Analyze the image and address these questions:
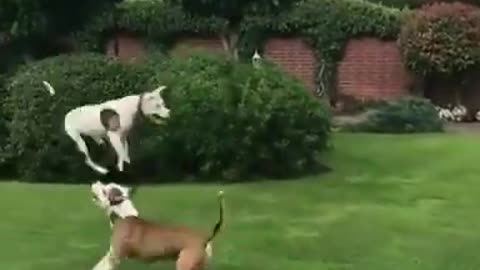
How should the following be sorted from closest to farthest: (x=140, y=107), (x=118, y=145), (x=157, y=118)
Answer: (x=140, y=107) < (x=118, y=145) < (x=157, y=118)

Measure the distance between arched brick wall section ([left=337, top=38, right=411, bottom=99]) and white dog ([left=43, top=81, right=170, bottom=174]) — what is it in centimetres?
1244

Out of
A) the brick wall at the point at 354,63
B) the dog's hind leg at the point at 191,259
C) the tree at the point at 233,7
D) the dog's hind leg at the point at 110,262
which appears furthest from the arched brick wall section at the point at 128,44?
the dog's hind leg at the point at 191,259

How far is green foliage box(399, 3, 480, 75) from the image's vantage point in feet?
79.4

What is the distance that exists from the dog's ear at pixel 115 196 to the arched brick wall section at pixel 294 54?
16.5 metres

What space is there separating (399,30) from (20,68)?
1085 centimetres

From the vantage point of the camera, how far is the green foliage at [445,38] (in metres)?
24.2

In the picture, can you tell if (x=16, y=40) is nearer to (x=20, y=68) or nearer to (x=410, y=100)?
(x=20, y=68)

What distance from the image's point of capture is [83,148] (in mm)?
13820

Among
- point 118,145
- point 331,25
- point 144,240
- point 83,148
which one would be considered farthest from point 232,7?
point 331,25

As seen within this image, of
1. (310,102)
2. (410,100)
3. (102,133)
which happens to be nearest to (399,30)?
(410,100)

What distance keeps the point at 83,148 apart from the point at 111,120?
1173 millimetres

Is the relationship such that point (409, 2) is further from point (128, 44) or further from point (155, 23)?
point (128, 44)

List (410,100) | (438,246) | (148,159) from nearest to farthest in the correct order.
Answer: (438,246)
(148,159)
(410,100)

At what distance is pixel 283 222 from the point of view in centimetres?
1238
